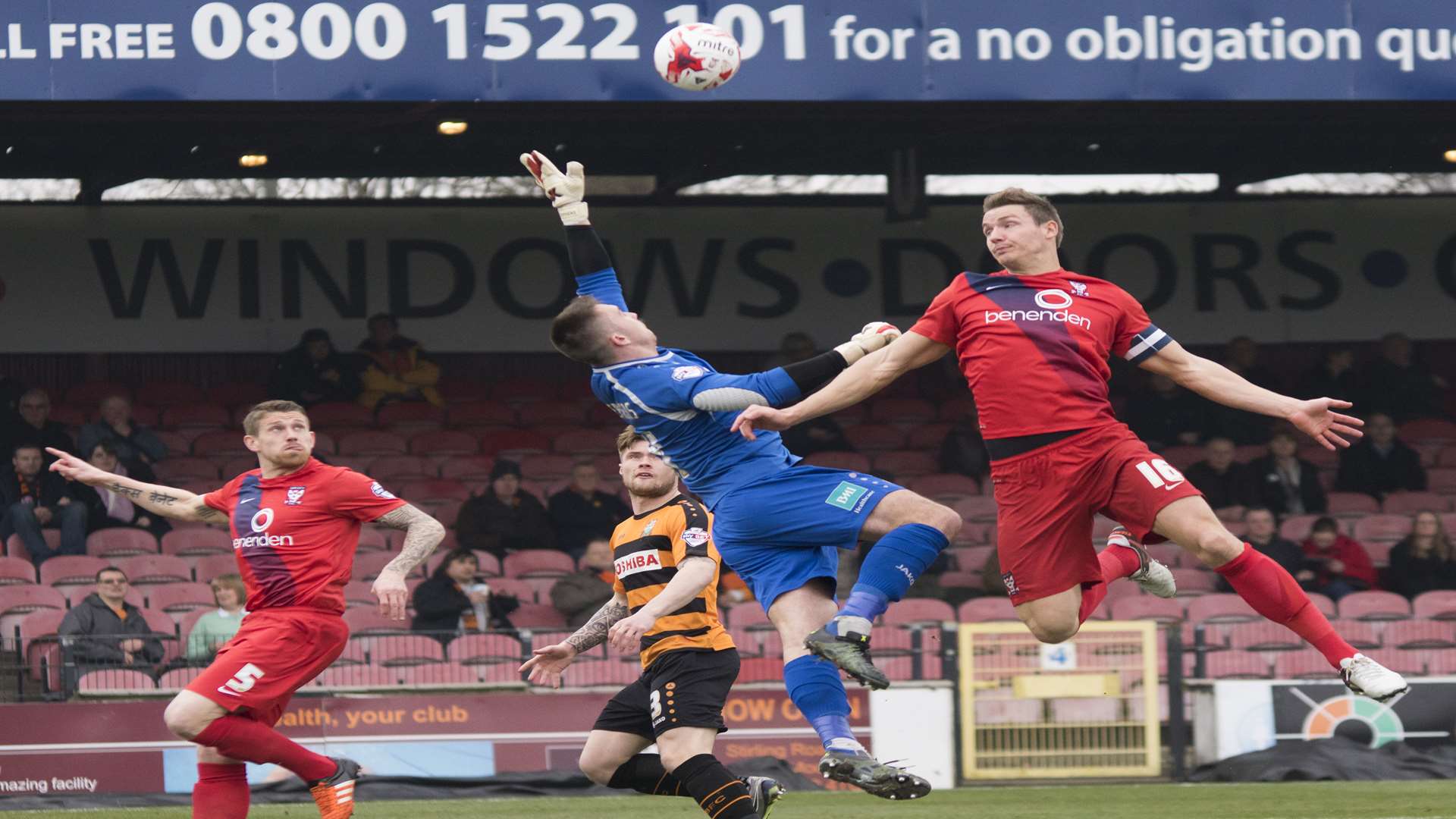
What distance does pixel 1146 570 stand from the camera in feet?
26.5

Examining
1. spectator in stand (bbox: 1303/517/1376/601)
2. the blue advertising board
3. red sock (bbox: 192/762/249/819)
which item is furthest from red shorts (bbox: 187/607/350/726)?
spectator in stand (bbox: 1303/517/1376/601)

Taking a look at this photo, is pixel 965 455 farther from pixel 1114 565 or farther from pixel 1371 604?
pixel 1114 565

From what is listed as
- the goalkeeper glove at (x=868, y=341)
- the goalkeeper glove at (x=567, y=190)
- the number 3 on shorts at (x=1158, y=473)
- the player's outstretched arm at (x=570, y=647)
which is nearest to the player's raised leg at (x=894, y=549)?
the goalkeeper glove at (x=868, y=341)

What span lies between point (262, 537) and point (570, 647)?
146cm

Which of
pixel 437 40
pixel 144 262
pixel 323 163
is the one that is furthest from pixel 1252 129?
pixel 144 262

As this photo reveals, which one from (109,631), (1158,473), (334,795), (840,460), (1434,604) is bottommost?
(334,795)

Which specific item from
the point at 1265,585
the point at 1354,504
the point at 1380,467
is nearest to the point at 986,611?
the point at 1354,504

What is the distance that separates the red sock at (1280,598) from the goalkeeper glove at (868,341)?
4.91 ft

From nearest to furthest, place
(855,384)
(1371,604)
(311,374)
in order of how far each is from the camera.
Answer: (855,384) → (1371,604) → (311,374)

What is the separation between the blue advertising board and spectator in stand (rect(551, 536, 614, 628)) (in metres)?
3.38

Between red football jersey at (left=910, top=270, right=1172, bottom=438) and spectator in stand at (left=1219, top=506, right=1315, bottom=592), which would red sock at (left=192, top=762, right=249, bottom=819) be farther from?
spectator in stand at (left=1219, top=506, right=1315, bottom=592)

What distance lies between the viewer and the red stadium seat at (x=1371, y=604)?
14.6m

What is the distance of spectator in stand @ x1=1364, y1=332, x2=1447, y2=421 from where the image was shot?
62.1ft

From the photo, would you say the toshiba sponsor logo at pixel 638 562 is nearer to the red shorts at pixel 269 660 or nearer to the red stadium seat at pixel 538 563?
the red shorts at pixel 269 660
